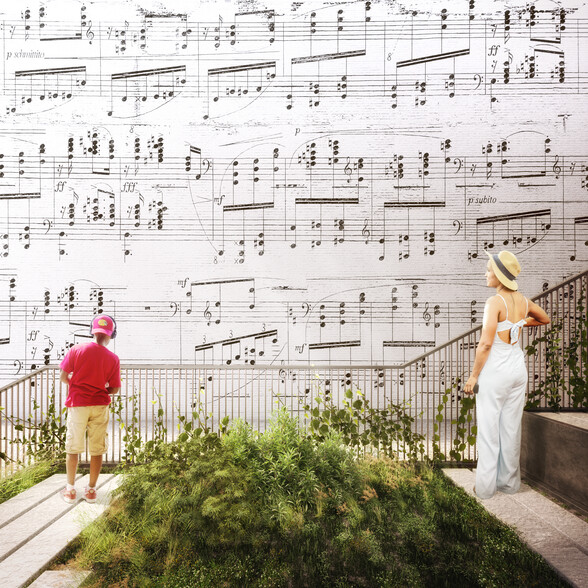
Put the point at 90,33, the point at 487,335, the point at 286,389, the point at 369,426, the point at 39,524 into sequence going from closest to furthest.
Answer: the point at 39,524
the point at 487,335
the point at 369,426
the point at 286,389
the point at 90,33

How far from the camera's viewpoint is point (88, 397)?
4.82m

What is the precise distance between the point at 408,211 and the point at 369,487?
5072 mm

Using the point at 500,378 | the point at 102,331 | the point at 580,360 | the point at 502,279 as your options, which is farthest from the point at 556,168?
the point at 102,331

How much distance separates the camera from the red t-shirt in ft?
15.6

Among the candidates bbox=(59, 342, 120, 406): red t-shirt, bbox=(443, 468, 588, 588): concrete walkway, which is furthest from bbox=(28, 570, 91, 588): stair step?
bbox=(443, 468, 588, 588): concrete walkway

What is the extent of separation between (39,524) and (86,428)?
2.89 ft

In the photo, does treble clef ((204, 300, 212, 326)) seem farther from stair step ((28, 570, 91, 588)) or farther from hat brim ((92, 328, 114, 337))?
stair step ((28, 570, 91, 588))

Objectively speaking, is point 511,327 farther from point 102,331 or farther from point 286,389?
point 102,331

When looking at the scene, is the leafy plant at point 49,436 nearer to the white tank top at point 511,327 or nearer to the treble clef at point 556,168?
the white tank top at point 511,327

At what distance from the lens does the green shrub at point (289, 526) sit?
11.5 feet

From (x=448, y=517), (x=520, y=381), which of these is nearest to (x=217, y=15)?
(x=520, y=381)

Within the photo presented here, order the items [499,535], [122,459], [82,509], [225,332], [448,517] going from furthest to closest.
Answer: [225,332] → [122,459] → [82,509] → [448,517] → [499,535]

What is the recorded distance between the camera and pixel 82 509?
4.62m

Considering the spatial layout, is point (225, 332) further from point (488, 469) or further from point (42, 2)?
point (42, 2)
